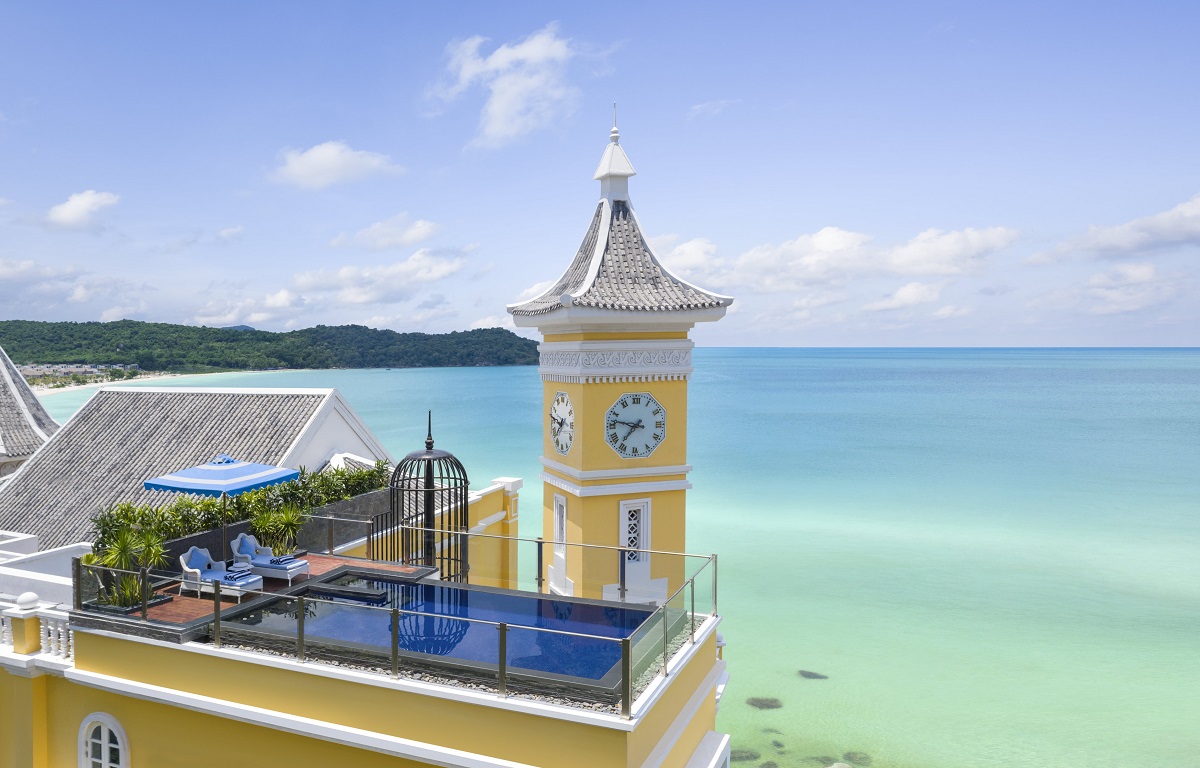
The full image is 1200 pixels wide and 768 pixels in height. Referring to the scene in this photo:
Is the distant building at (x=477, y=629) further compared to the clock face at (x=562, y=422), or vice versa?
the clock face at (x=562, y=422)

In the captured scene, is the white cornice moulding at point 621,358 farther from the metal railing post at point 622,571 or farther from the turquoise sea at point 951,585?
the turquoise sea at point 951,585

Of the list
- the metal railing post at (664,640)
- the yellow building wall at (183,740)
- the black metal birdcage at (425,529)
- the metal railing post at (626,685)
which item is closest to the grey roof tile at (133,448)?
the black metal birdcage at (425,529)

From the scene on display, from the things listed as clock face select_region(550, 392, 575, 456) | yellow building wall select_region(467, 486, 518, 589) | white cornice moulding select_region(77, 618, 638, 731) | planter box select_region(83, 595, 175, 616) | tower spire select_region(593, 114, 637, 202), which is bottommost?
yellow building wall select_region(467, 486, 518, 589)

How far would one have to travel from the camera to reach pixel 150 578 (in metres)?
7.72

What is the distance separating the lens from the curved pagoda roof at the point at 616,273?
990 cm

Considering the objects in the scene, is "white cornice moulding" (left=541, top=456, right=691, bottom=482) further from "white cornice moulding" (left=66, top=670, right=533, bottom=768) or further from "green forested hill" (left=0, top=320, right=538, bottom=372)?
"green forested hill" (left=0, top=320, right=538, bottom=372)

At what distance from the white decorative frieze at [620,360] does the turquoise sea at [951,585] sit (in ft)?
28.9

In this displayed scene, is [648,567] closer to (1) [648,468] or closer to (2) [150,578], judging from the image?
(1) [648,468]

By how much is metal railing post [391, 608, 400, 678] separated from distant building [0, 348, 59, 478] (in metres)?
15.0

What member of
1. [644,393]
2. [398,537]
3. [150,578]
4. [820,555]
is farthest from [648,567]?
[820,555]

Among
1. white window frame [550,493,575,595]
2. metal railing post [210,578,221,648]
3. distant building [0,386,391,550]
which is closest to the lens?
metal railing post [210,578,221,648]

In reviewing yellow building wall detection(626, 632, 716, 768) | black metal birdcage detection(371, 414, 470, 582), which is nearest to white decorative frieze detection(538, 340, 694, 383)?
black metal birdcage detection(371, 414, 470, 582)

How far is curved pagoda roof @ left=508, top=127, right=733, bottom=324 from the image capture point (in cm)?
990

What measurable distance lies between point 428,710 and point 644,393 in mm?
5088
